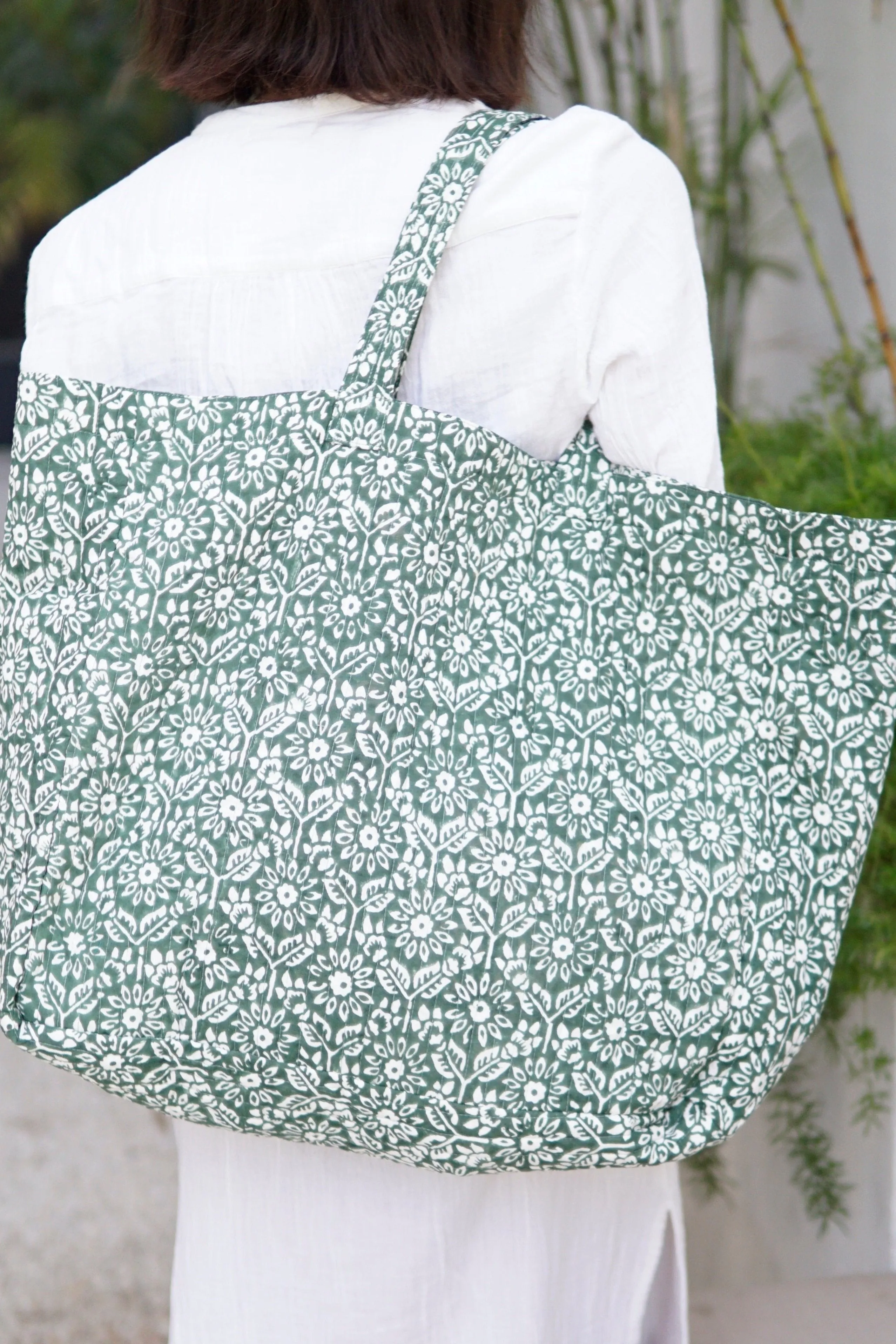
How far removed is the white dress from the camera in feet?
2.35

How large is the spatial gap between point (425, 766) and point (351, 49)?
0.40m

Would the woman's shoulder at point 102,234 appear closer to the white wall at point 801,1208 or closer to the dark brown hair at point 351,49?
the dark brown hair at point 351,49

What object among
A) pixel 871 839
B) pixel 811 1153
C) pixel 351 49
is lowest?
pixel 811 1153

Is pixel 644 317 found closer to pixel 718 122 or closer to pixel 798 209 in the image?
pixel 798 209

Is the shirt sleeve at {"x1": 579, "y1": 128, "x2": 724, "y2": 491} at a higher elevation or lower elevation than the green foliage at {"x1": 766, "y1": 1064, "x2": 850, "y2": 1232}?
higher

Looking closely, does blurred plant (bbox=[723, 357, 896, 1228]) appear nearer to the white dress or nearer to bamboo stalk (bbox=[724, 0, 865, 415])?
bamboo stalk (bbox=[724, 0, 865, 415])

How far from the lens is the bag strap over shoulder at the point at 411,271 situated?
698mm

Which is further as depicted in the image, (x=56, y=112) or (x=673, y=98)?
(x=56, y=112)

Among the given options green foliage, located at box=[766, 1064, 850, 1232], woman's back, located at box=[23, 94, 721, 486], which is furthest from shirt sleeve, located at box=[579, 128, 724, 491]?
green foliage, located at box=[766, 1064, 850, 1232]

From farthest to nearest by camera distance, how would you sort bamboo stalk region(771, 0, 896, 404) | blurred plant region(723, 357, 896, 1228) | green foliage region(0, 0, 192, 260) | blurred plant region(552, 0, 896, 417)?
1. green foliage region(0, 0, 192, 260)
2. blurred plant region(552, 0, 896, 417)
3. bamboo stalk region(771, 0, 896, 404)
4. blurred plant region(723, 357, 896, 1228)

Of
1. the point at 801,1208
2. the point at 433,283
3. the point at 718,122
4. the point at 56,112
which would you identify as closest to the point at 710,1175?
the point at 801,1208

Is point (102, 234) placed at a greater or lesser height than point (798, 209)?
greater

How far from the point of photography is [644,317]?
720 mm

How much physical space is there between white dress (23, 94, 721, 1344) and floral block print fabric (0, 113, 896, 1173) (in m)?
0.04
